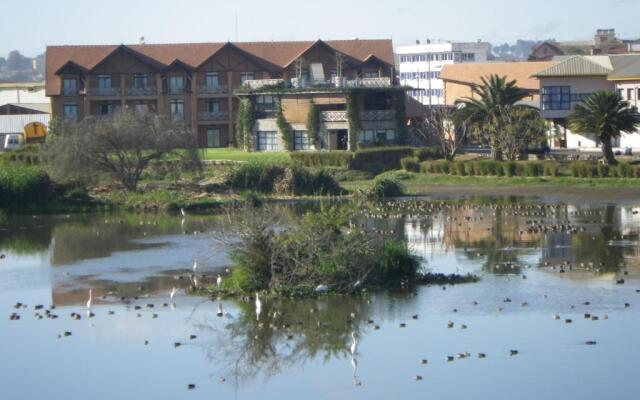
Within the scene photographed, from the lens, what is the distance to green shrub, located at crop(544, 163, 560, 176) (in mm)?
68125

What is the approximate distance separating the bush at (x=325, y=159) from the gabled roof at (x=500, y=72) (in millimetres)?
22401

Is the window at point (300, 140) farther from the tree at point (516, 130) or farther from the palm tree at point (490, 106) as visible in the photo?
the tree at point (516, 130)

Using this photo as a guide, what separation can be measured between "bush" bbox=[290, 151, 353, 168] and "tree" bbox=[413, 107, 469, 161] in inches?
229

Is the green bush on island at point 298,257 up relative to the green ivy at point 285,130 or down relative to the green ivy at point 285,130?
down

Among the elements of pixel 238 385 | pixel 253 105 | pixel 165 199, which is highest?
pixel 253 105

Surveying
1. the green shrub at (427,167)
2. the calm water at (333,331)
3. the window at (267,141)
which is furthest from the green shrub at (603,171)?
the window at (267,141)

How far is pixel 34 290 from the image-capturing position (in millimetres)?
38625

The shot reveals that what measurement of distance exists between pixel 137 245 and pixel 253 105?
136 ft

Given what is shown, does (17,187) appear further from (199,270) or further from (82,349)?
(82,349)

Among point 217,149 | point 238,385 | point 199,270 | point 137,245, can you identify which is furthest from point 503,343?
point 217,149

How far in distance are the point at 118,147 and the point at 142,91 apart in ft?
103

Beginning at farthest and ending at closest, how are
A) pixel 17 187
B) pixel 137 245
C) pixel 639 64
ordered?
pixel 639 64 < pixel 17 187 < pixel 137 245

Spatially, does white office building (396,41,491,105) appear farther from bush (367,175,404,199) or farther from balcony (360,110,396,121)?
bush (367,175,404,199)

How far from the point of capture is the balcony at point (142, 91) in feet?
306
